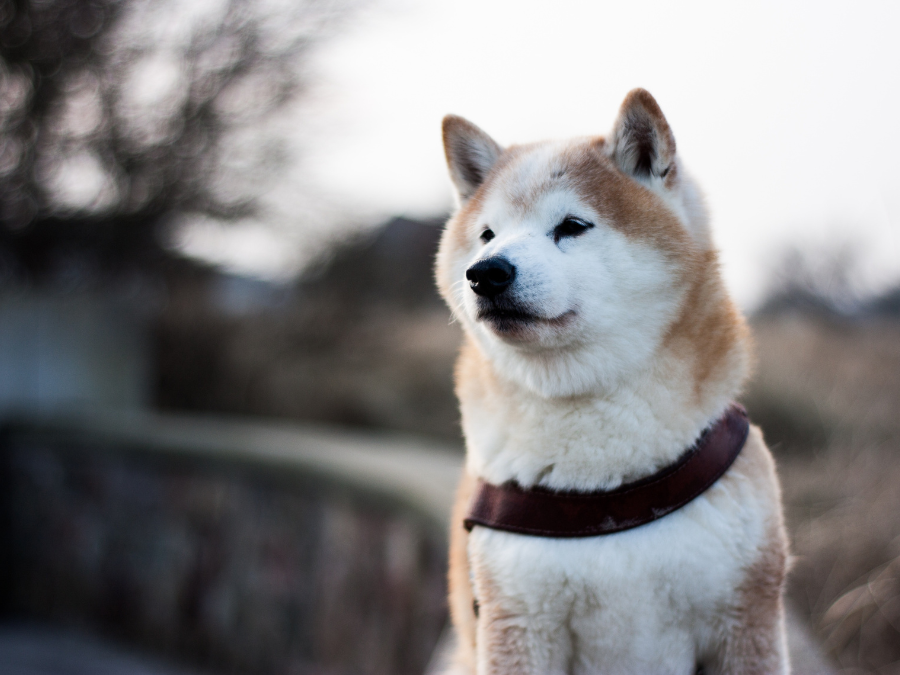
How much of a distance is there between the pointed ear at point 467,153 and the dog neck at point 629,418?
0.77 metres

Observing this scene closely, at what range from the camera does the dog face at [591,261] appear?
1530mm

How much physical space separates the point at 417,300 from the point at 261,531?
5.58 m

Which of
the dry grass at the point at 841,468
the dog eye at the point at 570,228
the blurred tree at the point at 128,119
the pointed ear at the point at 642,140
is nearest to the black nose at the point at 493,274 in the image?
the dog eye at the point at 570,228

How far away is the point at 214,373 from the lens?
31.7 feet

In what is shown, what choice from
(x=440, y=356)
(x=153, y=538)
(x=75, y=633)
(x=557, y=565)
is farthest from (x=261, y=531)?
(x=557, y=565)

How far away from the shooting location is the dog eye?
161cm

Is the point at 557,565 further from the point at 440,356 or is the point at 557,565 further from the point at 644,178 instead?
the point at 440,356

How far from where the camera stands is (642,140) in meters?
1.66

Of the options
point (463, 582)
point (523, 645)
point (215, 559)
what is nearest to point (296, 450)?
point (215, 559)

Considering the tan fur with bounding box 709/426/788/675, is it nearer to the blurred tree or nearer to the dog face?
the dog face

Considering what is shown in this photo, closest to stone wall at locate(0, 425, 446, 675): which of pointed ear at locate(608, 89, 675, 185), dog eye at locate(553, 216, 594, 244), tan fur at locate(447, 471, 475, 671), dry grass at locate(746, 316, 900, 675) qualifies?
tan fur at locate(447, 471, 475, 671)

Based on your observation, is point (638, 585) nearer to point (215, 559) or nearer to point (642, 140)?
point (642, 140)

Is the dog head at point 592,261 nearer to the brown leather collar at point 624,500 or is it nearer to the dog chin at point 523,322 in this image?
the dog chin at point 523,322

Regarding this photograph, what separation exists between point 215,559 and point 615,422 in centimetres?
531
